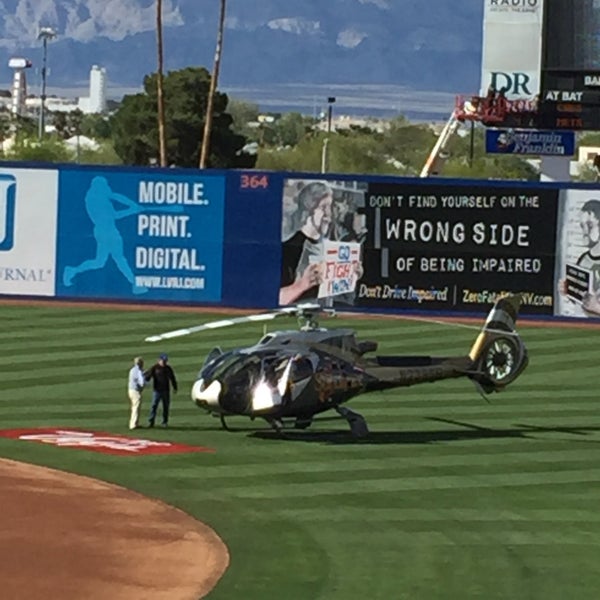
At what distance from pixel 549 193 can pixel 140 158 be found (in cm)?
6489

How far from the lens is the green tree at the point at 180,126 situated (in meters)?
103

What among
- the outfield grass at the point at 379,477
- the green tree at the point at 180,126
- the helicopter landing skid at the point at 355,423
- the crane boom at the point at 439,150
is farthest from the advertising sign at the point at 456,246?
the green tree at the point at 180,126

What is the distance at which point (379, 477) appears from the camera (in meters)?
26.1

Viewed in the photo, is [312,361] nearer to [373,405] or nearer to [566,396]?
[373,405]

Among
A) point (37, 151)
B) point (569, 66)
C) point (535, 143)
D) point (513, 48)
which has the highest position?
point (513, 48)

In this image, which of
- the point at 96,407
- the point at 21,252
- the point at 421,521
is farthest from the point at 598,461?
the point at 21,252

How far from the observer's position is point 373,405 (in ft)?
110

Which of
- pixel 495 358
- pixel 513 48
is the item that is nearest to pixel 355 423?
pixel 495 358

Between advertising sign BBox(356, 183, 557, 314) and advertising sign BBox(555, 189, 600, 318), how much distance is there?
0.28 metres

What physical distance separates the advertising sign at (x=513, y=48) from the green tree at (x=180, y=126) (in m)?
51.1

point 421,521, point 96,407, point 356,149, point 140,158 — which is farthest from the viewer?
point 356,149

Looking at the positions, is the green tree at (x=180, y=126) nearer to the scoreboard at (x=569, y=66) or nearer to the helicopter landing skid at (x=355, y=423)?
the scoreboard at (x=569, y=66)

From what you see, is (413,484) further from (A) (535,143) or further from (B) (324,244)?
(A) (535,143)

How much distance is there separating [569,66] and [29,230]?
615 inches
